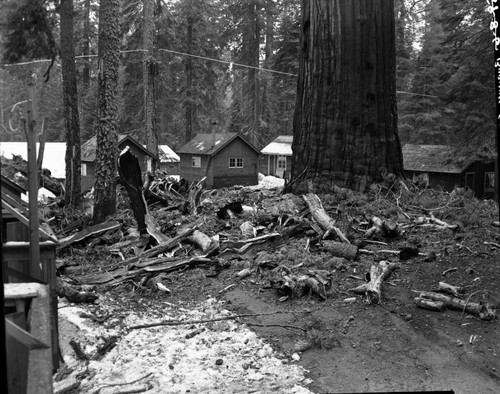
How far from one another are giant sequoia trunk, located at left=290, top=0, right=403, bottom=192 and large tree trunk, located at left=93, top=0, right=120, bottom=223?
4109 mm

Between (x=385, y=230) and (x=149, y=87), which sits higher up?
(x=149, y=87)

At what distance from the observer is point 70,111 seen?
10.9 meters

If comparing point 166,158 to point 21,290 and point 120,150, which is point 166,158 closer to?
point 120,150

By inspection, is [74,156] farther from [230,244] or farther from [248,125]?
[248,125]

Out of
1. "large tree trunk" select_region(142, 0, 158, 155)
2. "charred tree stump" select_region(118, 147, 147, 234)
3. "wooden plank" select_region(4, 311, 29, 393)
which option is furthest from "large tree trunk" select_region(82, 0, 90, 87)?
"wooden plank" select_region(4, 311, 29, 393)

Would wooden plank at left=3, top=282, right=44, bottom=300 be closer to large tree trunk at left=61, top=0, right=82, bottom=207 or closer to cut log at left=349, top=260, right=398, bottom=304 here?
cut log at left=349, top=260, right=398, bottom=304

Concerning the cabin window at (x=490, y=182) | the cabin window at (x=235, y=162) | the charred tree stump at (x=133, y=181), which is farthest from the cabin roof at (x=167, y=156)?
the cabin window at (x=490, y=182)

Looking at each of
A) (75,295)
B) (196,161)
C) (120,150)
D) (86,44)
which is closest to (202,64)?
(196,161)

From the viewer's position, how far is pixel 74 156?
10992 millimetres

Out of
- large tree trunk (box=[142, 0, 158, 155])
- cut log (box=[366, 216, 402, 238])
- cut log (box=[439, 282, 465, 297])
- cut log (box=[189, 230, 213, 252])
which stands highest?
large tree trunk (box=[142, 0, 158, 155])

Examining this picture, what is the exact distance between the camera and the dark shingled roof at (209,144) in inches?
896

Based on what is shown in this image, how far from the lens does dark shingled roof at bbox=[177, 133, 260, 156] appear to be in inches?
896

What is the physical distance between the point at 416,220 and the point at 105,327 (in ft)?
9.39

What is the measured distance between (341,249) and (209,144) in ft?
64.0
